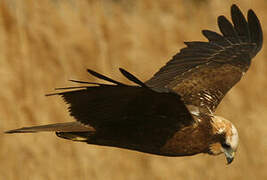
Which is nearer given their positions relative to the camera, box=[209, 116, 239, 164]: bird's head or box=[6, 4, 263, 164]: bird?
box=[6, 4, 263, 164]: bird

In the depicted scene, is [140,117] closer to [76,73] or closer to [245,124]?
[76,73]

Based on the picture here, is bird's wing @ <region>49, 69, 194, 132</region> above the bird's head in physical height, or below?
above

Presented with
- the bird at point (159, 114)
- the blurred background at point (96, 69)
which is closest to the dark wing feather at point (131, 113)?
the bird at point (159, 114)

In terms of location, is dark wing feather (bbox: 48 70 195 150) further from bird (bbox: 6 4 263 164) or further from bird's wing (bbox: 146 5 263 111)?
bird's wing (bbox: 146 5 263 111)

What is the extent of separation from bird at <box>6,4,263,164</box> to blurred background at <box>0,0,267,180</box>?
3.44 metres

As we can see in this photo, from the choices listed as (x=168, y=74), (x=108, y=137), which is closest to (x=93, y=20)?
(x=168, y=74)

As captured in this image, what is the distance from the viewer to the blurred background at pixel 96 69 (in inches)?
442

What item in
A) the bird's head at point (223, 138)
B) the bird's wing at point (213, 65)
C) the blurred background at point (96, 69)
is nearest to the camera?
the bird's head at point (223, 138)

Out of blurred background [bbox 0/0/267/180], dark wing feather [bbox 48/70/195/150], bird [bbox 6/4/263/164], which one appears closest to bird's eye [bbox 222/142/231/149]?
bird [bbox 6/4/263/164]

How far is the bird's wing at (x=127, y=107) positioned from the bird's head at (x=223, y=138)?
1.09 feet

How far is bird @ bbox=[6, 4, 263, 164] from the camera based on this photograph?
20.9ft

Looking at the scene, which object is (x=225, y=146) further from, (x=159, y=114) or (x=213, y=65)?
(x=213, y=65)

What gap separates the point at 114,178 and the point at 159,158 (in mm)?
1015

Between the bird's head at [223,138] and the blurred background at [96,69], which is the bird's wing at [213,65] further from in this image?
the blurred background at [96,69]
